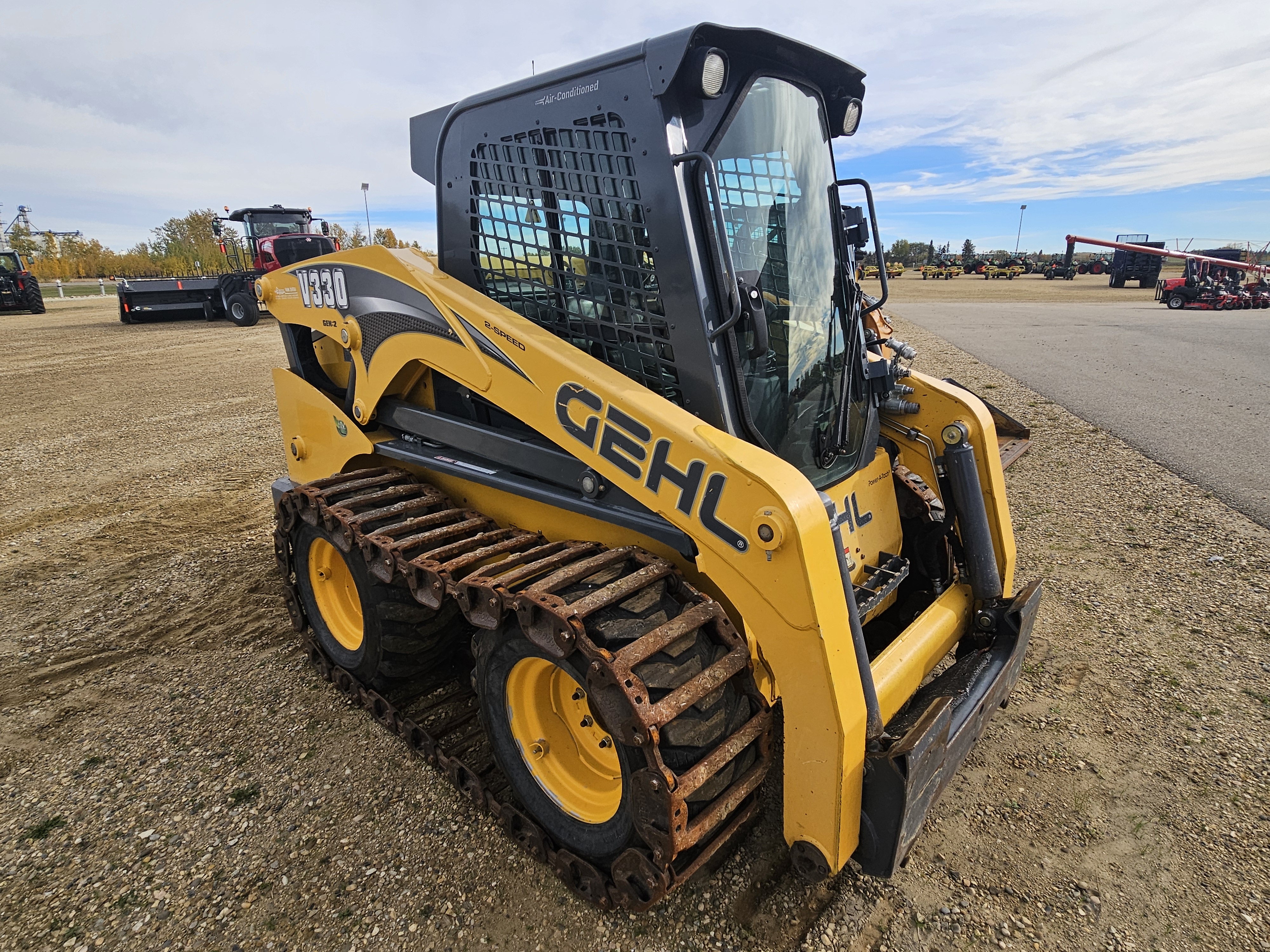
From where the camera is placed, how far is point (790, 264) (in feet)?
9.48

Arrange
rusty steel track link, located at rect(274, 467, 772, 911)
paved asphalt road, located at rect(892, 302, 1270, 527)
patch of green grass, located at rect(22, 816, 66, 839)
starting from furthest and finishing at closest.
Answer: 1. paved asphalt road, located at rect(892, 302, 1270, 527)
2. patch of green grass, located at rect(22, 816, 66, 839)
3. rusty steel track link, located at rect(274, 467, 772, 911)

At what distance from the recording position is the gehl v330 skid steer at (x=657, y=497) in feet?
7.19

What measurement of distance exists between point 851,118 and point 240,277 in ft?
72.7

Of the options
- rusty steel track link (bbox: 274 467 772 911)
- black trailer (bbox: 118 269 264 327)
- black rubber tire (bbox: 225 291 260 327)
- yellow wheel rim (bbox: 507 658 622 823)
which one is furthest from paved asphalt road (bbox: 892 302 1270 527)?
black trailer (bbox: 118 269 264 327)

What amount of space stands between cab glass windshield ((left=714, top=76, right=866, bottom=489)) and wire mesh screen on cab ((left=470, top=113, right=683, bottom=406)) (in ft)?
1.08

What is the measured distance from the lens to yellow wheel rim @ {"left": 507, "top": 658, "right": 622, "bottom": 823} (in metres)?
2.63

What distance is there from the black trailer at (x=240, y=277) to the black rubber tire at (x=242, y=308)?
0.06ft

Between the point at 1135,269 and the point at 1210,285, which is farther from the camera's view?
the point at 1135,269

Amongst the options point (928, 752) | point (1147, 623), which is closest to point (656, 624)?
point (928, 752)

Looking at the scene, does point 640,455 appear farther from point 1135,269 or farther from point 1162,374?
point 1135,269

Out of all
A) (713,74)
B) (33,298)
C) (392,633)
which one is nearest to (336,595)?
(392,633)

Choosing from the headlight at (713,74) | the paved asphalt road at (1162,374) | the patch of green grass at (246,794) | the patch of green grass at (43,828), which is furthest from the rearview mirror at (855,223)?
the paved asphalt road at (1162,374)

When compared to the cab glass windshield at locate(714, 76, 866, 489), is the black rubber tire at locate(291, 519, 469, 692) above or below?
below

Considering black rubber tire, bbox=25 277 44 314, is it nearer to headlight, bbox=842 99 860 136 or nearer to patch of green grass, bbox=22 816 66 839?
patch of green grass, bbox=22 816 66 839
